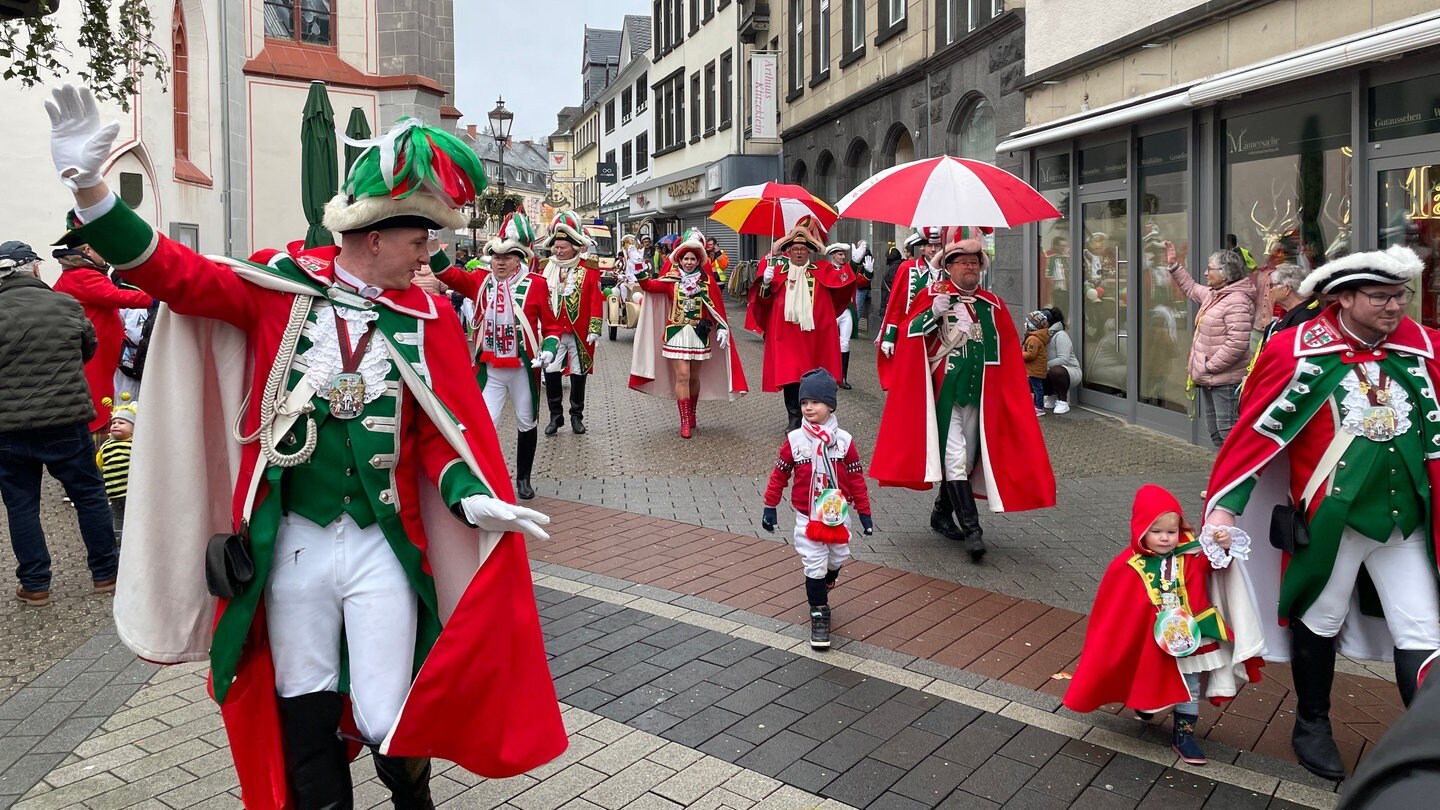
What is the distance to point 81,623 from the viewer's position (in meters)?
6.11

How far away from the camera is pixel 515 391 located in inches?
345

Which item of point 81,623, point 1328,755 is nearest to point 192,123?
point 81,623

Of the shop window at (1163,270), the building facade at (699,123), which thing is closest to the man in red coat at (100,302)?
the shop window at (1163,270)

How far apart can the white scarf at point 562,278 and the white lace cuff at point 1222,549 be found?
842 cm

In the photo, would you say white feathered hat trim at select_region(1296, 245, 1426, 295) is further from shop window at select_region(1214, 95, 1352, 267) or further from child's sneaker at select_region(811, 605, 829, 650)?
shop window at select_region(1214, 95, 1352, 267)

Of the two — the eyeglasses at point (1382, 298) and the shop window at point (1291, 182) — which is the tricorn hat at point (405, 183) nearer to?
the eyeglasses at point (1382, 298)

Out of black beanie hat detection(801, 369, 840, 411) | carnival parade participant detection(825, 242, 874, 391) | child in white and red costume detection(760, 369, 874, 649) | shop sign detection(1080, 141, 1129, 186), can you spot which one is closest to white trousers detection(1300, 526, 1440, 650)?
child in white and red costume detection(760, 369, 874, 649)

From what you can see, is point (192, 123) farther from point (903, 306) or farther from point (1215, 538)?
point (1215, 538)

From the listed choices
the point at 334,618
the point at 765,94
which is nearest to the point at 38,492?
the point at 334,618

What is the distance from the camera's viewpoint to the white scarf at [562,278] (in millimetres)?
11984

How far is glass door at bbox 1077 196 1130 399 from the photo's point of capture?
12.9 m

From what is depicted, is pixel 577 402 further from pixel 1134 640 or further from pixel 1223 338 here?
pixel 1134 640

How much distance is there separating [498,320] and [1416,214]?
22.1 ft

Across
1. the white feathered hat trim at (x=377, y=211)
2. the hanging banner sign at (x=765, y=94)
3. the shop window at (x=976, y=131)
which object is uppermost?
the hanging banner sign at (x=765, y=94)
